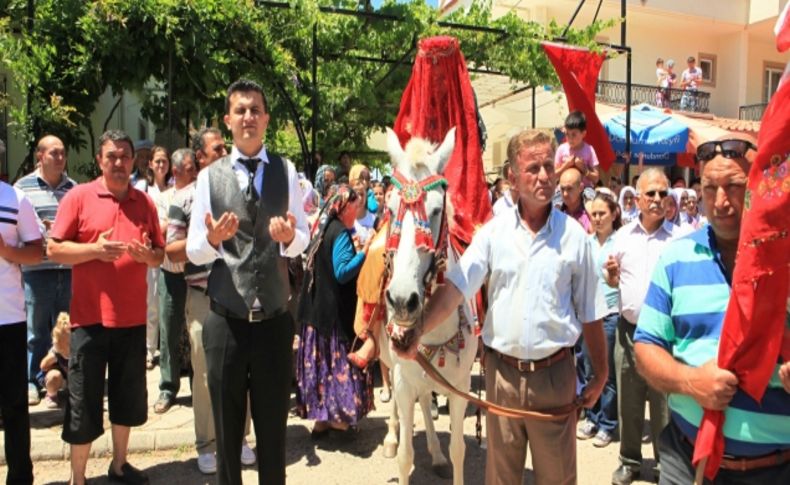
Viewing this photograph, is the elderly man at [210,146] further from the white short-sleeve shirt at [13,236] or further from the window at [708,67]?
the window at [708,67]

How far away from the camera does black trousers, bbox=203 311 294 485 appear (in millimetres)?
3109

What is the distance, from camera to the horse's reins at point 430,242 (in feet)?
9.14

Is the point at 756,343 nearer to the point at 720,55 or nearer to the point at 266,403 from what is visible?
the point at 266,403

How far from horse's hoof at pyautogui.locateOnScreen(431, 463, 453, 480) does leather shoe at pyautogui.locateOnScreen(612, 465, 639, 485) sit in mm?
1182

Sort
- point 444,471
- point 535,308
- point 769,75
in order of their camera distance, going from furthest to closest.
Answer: point 769,75 → point 444,471 → point 535,308

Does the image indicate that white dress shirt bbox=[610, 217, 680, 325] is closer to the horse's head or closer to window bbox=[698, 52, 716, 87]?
the horse's head

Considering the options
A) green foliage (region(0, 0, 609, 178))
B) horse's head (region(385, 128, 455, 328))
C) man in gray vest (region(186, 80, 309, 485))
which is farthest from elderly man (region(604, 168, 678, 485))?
green foliage (region(0, 0, 609, 178))

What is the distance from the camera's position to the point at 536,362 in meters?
2.83

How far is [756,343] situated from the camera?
6.03 ft

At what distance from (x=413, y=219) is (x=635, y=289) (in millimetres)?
2186

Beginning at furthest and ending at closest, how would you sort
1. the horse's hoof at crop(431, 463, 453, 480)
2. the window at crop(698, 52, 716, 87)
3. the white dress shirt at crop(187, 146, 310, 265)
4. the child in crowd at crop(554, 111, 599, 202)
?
1. the window at crop(698, 52, 716, 87)
2. the child in crowd at crop(554, 111, 599, 202)
3. the horse's hoof at crop(431, 463, 453, 480)
4. the white dress shirt at crop(187, 146, 310, 265)

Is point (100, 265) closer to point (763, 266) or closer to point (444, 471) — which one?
point (444, 471)

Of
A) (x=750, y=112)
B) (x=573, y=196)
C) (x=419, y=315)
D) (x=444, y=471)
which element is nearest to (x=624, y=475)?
(x=444, y=471)

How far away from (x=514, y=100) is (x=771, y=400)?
647 inches
